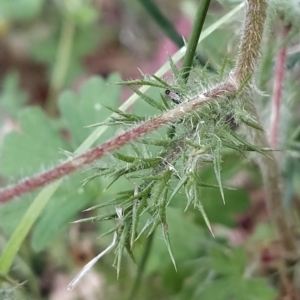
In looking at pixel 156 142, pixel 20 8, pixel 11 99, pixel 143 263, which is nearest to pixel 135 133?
pixel 156 142

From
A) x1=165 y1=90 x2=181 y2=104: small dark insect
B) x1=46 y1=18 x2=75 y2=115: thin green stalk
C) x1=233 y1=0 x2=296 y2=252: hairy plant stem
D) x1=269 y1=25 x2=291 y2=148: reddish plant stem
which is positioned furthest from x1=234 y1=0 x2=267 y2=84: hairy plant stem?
x1=46 y1=18 x2=75 y2=115: thin green stalk

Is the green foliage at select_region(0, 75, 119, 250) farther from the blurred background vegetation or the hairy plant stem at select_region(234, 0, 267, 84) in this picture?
the hairy plant stem at select_region(234, 0, 267, 84)

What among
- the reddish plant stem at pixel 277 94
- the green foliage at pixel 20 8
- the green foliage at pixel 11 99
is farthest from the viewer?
the green foliage at pixel 20 8

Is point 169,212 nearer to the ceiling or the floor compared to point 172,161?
nearer to the floor

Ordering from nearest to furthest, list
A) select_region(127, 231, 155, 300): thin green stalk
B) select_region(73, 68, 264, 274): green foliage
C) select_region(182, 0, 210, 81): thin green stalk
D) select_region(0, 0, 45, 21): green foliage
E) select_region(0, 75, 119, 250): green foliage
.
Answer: select_region(73, 68, 264, 274): green foliage, select_region(182, 0, 210, 81): thin green stalk, select_region(127, 231, 155, 300): thin green stalk, select_region(0, 75, 119, 250): green foliage, select_region(0, 0, 45, 21): green foliage

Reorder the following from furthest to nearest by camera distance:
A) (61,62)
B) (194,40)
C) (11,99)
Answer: (61,62)
(11,99)
(194,40)

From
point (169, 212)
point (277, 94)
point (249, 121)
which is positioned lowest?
point (169, 212)

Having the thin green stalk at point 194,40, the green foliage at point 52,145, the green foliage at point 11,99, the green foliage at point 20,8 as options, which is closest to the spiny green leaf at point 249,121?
the thin green stalk at point 194,40

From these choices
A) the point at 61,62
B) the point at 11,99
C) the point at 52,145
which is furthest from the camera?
the point at 61,62

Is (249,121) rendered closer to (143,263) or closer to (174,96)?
(174,96)

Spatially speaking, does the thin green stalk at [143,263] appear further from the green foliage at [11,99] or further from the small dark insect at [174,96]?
the green foliage at [11,99]
